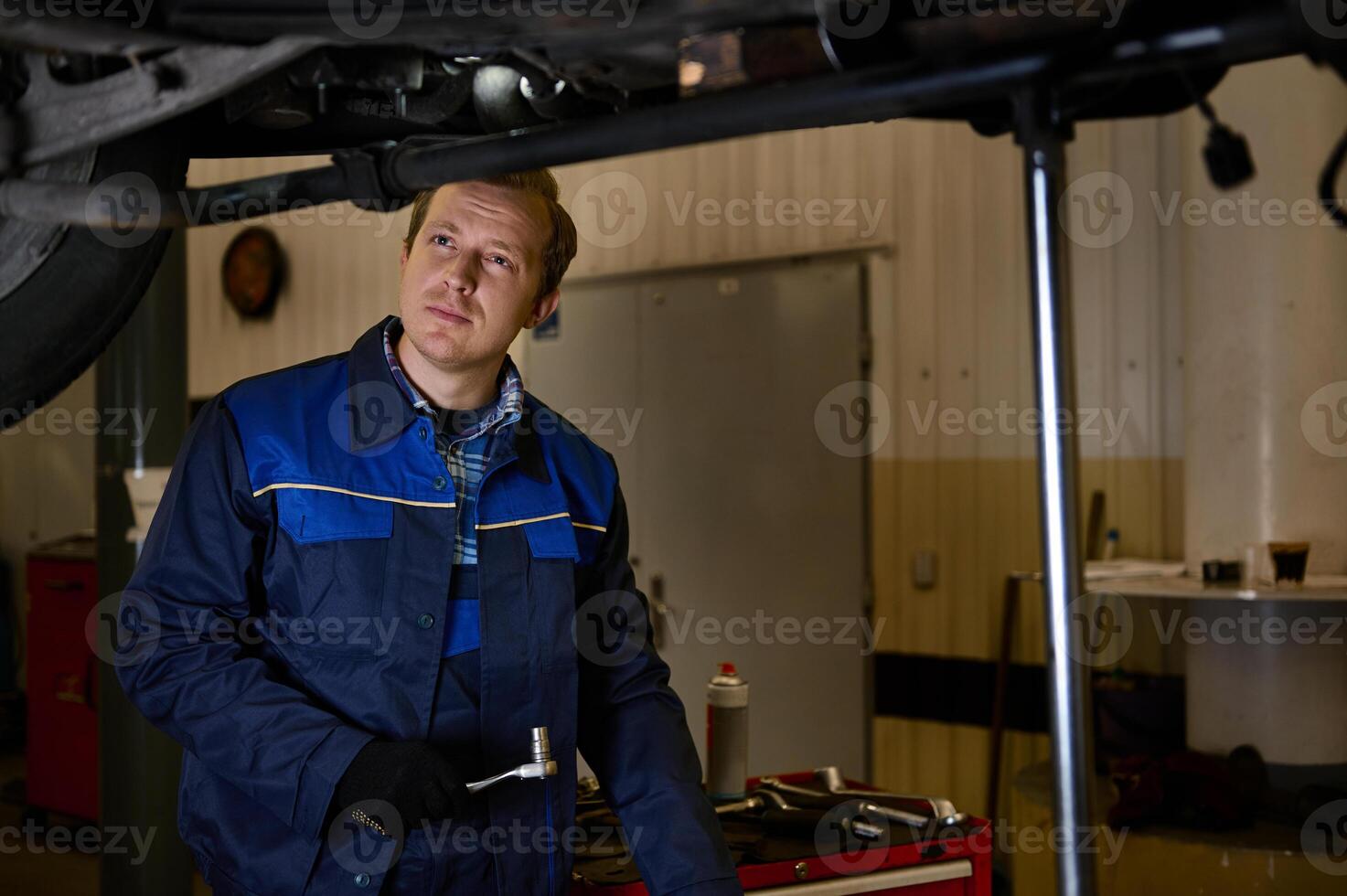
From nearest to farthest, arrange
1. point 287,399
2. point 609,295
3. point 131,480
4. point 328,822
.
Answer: point 328,822
point 287,399
point 131,480
point 609,295

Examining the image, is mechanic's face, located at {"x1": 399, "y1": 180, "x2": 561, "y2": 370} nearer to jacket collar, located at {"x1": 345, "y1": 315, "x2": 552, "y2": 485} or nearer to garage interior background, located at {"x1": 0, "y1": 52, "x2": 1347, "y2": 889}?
jacket collar, located at {"x1": 345, "y1": 315, "x2": 552, "y2": 485}

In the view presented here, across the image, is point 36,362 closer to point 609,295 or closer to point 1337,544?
point 1337,544

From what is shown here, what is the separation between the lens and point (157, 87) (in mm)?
1181

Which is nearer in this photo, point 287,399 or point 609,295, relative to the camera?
point 287,399

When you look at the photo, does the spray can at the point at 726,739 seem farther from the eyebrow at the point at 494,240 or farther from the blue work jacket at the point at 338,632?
the eyebrow at the point at 494,240

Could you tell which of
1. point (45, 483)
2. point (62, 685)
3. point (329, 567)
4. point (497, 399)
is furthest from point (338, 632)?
point (45, 483)

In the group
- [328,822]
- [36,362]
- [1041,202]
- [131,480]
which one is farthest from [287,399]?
[131,480]

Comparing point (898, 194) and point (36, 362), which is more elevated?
point (898, 194)

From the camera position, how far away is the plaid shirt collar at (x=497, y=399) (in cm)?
179

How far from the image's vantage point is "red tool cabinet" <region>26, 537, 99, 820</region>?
508 centimetres

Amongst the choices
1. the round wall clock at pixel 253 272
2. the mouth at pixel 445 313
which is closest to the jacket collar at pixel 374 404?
the mouth at pixel 445 313

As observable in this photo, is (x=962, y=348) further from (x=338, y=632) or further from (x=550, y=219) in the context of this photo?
(x=338, y=632)

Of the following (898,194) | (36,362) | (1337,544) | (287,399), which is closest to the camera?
(36,362)

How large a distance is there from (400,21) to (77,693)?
4807mm
